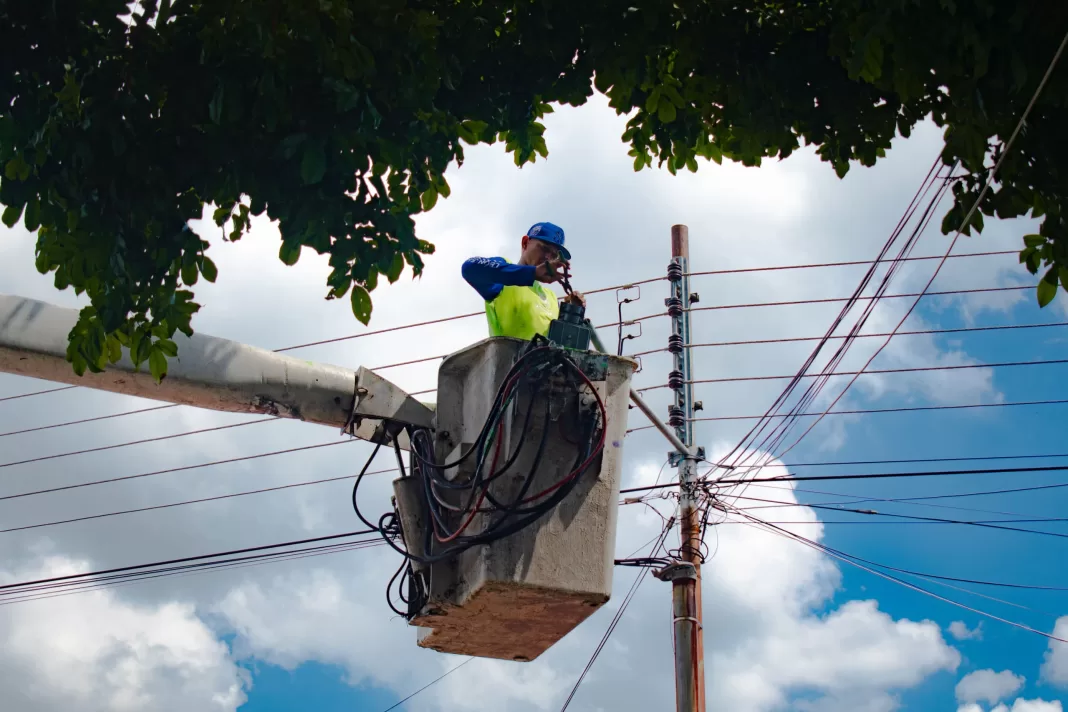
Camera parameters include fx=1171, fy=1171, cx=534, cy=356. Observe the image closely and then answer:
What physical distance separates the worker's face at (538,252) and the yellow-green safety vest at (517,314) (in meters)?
0.14

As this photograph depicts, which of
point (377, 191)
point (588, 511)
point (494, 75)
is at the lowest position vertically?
point (588, 511)

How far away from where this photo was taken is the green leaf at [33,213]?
445 centimetres

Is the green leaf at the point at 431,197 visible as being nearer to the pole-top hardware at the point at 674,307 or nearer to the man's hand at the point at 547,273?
the man's hand at the point at 547,273

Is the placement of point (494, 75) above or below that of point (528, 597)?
above

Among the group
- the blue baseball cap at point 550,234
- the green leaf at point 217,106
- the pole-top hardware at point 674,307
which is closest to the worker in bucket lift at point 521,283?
the blue baseball cap at point 550,234

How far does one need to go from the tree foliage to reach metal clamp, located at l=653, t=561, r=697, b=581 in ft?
22.6

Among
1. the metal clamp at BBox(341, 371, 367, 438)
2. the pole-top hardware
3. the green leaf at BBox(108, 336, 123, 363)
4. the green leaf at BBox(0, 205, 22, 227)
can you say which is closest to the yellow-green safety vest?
the metal clamp at BBox(341, 371, 367, 438)

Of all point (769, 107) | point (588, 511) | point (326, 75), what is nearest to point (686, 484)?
point (588, 511)

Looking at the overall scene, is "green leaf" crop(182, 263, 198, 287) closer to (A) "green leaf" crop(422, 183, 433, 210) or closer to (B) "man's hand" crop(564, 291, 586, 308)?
(A) "green leaf" crop(422, 183, 433, 210)

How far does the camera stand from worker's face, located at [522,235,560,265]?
6189 millimetres

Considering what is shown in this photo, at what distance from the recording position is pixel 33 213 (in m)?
4.45

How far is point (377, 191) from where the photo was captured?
4.69 m

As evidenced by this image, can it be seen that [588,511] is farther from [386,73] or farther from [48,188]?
[48,188]

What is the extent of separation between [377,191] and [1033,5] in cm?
248
